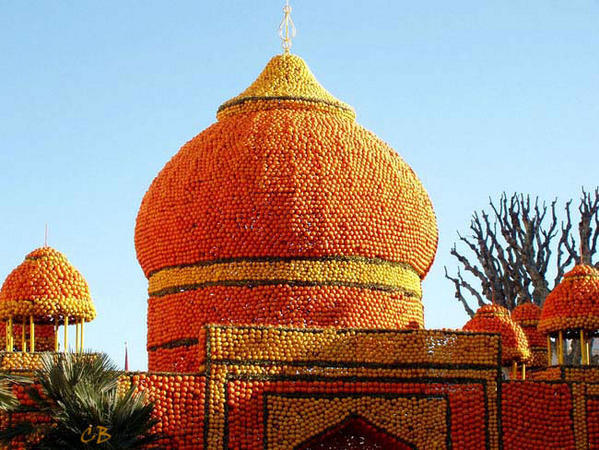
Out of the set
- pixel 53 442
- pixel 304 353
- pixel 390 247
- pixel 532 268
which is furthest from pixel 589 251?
pixel 53 442

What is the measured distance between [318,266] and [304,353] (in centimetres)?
216

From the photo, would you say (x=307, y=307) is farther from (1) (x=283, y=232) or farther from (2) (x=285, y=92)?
(2) (x=285, y=92)

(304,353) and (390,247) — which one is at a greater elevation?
(390,247)

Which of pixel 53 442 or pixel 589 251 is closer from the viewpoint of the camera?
pixel 53 442

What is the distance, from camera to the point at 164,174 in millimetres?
24922

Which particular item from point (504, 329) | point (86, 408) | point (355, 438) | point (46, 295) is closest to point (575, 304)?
point (504, 329)

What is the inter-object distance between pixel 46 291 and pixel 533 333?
12895mm

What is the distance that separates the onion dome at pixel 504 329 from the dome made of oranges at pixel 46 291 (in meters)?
8.32

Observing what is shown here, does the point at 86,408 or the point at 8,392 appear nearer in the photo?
the point at 86,408

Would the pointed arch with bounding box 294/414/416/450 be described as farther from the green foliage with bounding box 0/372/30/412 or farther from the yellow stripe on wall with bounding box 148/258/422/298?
the green foliage with bounding box 0/372/30/412

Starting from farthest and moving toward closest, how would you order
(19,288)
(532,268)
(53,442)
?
1. (532,268)
2. (19,288)
3. (53,442)

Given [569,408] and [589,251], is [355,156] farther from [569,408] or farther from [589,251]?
[589,251]

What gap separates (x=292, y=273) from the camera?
23.1 metres

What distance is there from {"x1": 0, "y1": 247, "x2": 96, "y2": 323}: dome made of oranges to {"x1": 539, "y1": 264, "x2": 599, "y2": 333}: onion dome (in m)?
8.76
